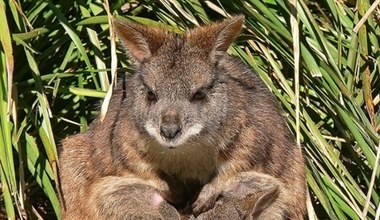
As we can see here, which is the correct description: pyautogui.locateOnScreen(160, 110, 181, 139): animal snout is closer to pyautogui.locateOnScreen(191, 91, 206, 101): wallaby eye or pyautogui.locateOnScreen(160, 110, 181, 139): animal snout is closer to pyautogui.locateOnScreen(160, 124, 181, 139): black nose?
pyautogui.locateOnScreen(160, 124, 181, 139): black nose

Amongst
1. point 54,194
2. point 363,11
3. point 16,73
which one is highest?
point 363,11

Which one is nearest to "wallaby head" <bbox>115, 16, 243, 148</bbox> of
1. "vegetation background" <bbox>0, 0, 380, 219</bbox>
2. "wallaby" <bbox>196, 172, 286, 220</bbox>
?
"wallaby" <bbox>196, 172, 286, 220</bbox>

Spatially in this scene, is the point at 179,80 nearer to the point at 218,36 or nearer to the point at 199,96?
the point at 199,96

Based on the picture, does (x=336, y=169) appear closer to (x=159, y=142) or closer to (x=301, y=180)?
(x=301, y=180)

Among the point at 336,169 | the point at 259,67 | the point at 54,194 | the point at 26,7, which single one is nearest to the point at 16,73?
the point at 26,7

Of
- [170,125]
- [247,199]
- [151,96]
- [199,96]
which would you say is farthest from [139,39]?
[247,199]

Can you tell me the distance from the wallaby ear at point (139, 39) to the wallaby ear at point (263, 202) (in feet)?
2.58

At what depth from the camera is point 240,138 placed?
453 cm

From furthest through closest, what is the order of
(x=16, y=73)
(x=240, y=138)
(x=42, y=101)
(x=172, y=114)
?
(x=16, y=73) → (x=42, y=101) → (x=240, y=138) → (x=172, y=114)

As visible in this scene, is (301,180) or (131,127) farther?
(301,180)

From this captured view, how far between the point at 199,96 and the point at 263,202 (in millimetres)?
549

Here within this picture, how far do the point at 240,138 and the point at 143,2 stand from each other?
124cm

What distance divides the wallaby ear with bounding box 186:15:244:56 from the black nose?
1.55 ft

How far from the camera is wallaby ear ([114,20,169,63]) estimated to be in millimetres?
4410
